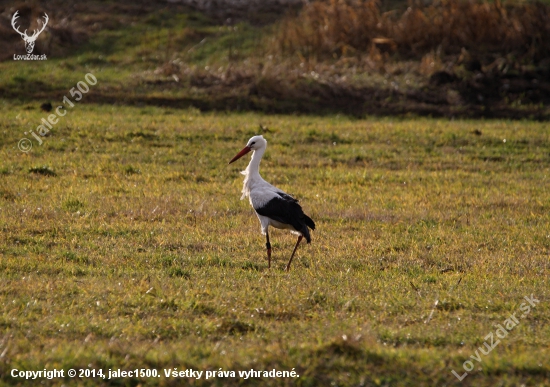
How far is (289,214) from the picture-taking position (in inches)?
349

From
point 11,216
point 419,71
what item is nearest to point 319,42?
point 419,71

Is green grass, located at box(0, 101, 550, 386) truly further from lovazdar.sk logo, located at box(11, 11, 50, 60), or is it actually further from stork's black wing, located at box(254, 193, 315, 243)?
lovazdar.sk logo, located at box(11, 11, 50, 60)

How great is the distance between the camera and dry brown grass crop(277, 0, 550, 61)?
2359cm

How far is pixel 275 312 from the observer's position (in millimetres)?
6887

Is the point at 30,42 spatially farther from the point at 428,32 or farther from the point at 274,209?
the point at 274,209

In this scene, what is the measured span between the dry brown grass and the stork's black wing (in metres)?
15.2

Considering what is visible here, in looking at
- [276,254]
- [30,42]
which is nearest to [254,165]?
[276,254]

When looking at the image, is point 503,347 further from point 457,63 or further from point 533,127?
point 457,63

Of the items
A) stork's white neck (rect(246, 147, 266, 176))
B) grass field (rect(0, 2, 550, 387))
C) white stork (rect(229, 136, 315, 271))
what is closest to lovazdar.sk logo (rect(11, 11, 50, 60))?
grass field (rect(0, 2, 550, 387))

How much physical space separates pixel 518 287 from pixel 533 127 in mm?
11766
